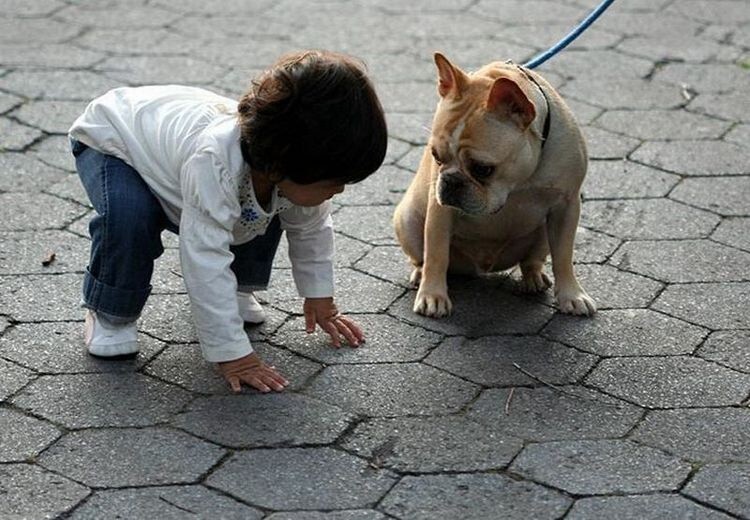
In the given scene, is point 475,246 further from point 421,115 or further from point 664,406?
point 421,115

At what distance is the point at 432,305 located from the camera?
171 inches

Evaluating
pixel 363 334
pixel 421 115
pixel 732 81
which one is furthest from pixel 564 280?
pixel 732 81

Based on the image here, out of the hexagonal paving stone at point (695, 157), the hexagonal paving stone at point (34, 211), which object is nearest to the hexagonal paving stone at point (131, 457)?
the hexagonal paving stone at point (34, 211)

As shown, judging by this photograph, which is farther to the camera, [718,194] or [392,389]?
[718,194]

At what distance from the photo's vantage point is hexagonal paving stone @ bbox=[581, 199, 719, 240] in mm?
4938

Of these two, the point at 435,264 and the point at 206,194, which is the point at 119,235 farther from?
the point at 435,264

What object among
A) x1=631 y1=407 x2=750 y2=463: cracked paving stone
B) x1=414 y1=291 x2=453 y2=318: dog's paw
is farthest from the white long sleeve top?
x1=631 y1=407 x2=750 y2=463: cracked paving stone

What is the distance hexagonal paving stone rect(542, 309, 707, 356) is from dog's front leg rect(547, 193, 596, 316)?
0.04m

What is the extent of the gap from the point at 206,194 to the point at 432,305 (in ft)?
3.19

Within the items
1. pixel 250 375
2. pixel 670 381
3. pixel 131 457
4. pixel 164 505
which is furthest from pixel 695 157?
pixel 164 505

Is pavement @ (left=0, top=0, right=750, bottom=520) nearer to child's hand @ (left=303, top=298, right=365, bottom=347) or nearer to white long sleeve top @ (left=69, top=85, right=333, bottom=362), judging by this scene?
child's hand @ (left=303, top=298, right=365, bottom=347)

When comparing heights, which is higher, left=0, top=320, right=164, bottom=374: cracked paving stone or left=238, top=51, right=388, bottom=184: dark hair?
left=238, top=51, right=388, bottom=184: dark hair

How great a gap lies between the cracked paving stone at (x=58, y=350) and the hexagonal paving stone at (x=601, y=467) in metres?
1.17

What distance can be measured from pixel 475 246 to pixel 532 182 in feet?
1.19
